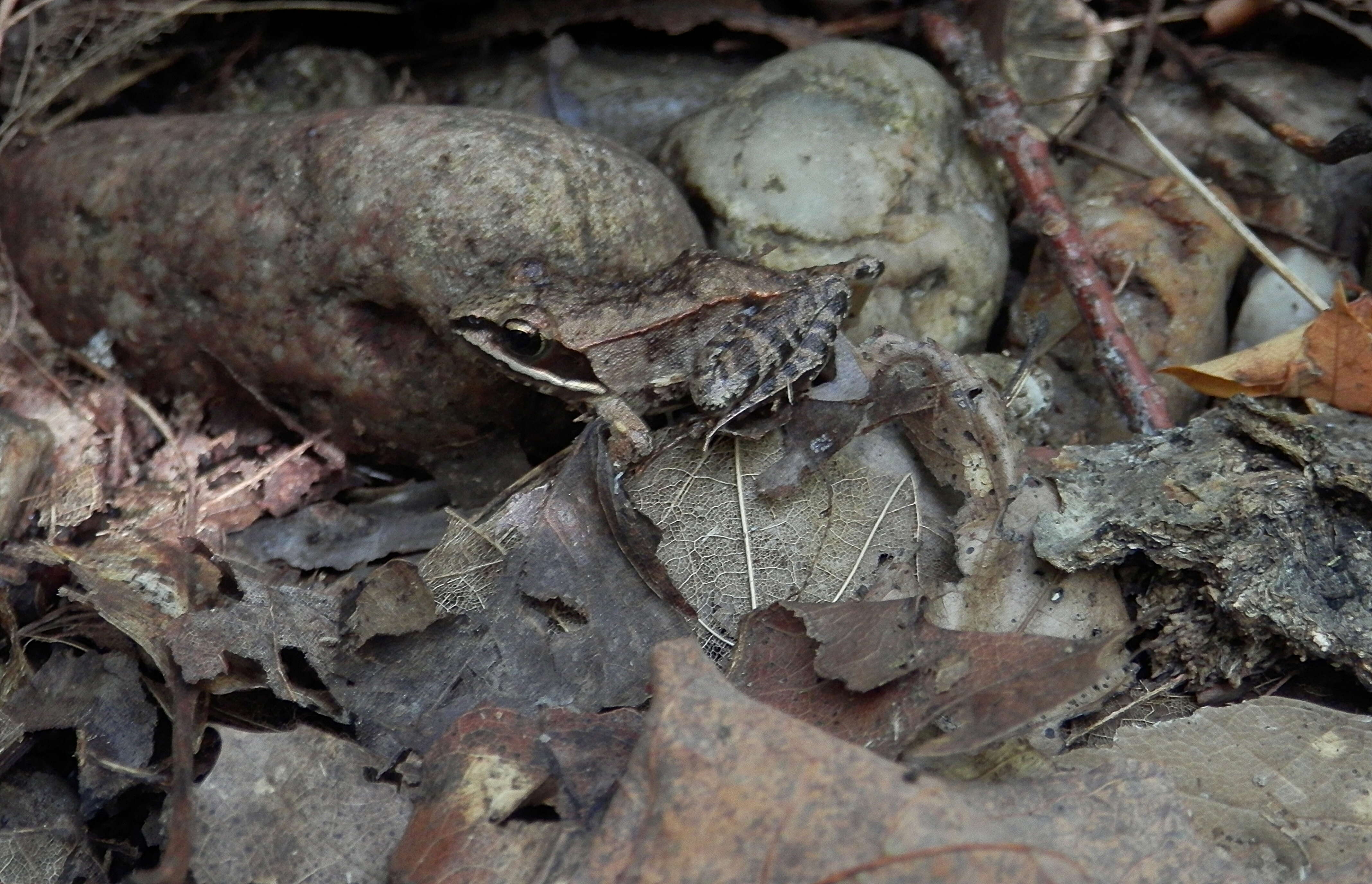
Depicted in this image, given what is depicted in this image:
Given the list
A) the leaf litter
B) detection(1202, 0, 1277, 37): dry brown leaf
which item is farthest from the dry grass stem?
detection(1202, 0, 1277, 37): dry brown leaf

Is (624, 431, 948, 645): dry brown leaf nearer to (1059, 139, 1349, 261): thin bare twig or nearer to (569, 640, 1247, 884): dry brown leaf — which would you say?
(569, 640, 1247, 884): dry brown leaf

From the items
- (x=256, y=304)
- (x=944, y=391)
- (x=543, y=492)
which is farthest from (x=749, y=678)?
(x=256, y=304)

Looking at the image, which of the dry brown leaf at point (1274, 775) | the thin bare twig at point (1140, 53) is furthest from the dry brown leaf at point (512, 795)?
the thin bare twig at point (1140, 53)

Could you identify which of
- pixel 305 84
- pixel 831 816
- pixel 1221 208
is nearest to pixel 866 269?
pixel 1221 208

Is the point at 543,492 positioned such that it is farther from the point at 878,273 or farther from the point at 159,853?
the point at 878,273

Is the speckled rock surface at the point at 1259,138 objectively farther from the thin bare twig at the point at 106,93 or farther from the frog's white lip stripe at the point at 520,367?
the thin bare twig at the point at 106,93
